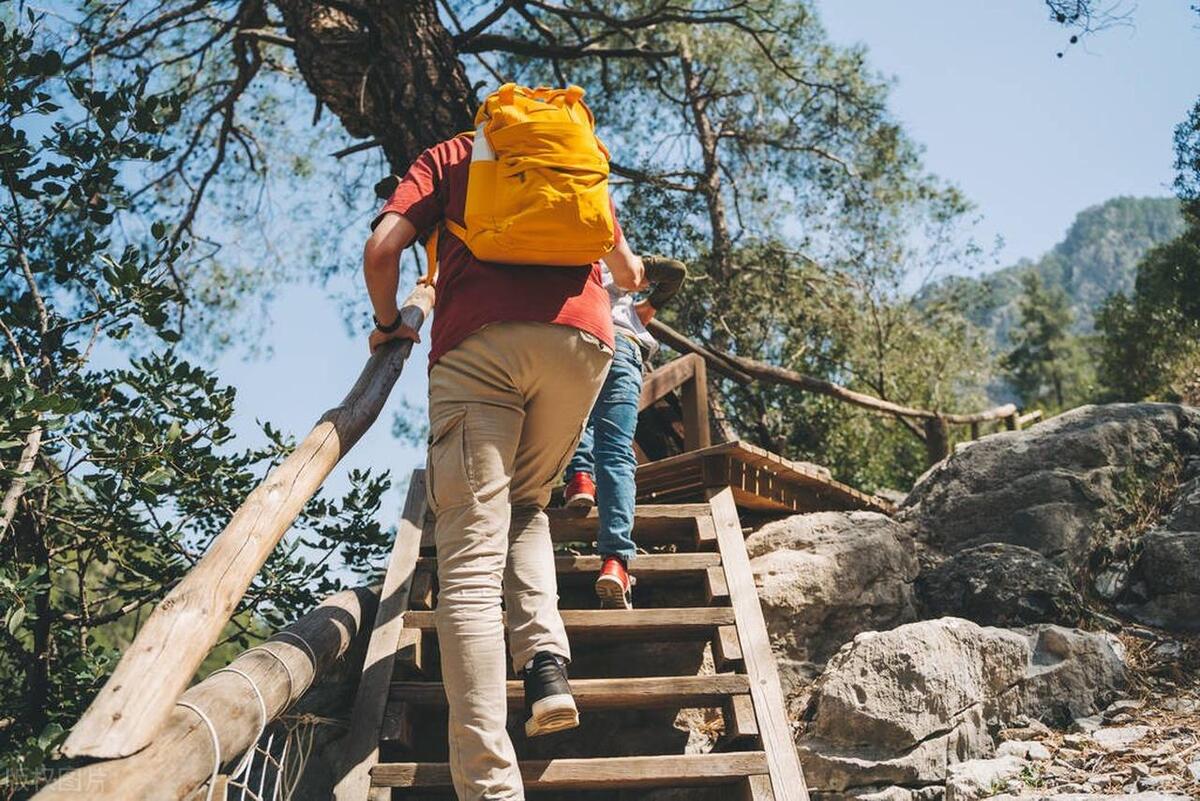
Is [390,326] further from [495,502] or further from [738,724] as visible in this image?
[738,724]

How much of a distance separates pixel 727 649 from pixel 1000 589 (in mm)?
1611

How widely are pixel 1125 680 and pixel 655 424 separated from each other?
3.32 metres

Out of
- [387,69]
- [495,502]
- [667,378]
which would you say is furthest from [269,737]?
[387,69]

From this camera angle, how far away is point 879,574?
15.2 feet

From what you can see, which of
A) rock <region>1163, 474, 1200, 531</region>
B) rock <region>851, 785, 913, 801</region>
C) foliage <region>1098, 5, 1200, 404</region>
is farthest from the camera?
foliage <region>1098, 5, 1200, 404</region>

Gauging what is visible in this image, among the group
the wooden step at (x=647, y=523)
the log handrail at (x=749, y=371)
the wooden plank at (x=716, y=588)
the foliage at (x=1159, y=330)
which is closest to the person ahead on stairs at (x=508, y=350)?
the wooden plank at (x=716, y=588)

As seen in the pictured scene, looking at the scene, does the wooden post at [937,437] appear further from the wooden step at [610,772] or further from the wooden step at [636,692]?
the wooden step at [610,772]

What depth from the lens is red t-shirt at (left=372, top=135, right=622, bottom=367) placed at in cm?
264

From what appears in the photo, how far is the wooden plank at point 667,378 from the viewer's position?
558 centimetres

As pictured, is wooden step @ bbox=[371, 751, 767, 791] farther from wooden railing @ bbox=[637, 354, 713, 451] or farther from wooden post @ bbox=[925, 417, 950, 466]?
wooden post @ bbox=[925, 417, 950, 466]

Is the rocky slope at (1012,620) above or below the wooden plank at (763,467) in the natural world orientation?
below

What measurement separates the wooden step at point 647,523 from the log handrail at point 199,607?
147 centimetres

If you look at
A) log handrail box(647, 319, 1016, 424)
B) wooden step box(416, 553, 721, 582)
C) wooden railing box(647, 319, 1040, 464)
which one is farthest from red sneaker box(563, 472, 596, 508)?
log handrail box(647, 319, 1016, 424)

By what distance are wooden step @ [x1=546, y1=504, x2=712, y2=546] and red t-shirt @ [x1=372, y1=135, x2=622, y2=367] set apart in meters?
1.55
